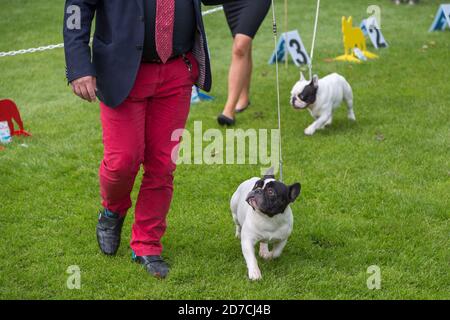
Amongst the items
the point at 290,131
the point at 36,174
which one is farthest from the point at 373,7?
the point at 36,174

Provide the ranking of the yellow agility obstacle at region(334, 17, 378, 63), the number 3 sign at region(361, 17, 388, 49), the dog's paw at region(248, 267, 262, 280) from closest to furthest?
the dog's paw at region(248, 267, 262, 280)
the yellow agility obstacle at region(334, 17, 378, 63)
the number 3 sign at region(361, 17, 388, 49)

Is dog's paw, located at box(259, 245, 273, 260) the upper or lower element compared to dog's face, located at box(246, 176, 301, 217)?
lower

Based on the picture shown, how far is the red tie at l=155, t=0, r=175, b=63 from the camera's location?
350cm

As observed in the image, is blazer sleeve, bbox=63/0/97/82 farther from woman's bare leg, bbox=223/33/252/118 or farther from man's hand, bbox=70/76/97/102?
woman's bare leg, bbox=223/33/252/118

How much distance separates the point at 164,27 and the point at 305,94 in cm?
314

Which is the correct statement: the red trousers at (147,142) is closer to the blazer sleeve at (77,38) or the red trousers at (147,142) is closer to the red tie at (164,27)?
the red tie at (164,27)

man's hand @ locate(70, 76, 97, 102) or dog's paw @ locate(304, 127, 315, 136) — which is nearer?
man's hand @ locate(70, 76, 97, 102)

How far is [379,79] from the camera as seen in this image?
858 centimetres

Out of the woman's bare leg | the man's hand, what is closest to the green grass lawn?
the woman's bare leg

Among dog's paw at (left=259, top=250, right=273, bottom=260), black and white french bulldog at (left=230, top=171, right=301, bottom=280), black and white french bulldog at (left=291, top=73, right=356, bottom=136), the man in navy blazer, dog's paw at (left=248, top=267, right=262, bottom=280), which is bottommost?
black and white french bulldog at (left=291, top=73, right=356, bottom=136)

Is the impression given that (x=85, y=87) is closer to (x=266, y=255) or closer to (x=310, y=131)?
(x=266, y=255)

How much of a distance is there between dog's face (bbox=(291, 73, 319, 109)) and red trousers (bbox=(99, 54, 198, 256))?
278cm

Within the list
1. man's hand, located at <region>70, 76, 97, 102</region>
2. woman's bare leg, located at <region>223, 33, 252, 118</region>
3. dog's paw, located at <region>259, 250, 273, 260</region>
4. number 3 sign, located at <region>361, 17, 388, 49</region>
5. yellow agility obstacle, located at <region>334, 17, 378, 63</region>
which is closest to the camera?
man's hand, located at <region>70, 76, 97, 102</region>

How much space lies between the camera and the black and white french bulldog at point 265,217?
359cm
